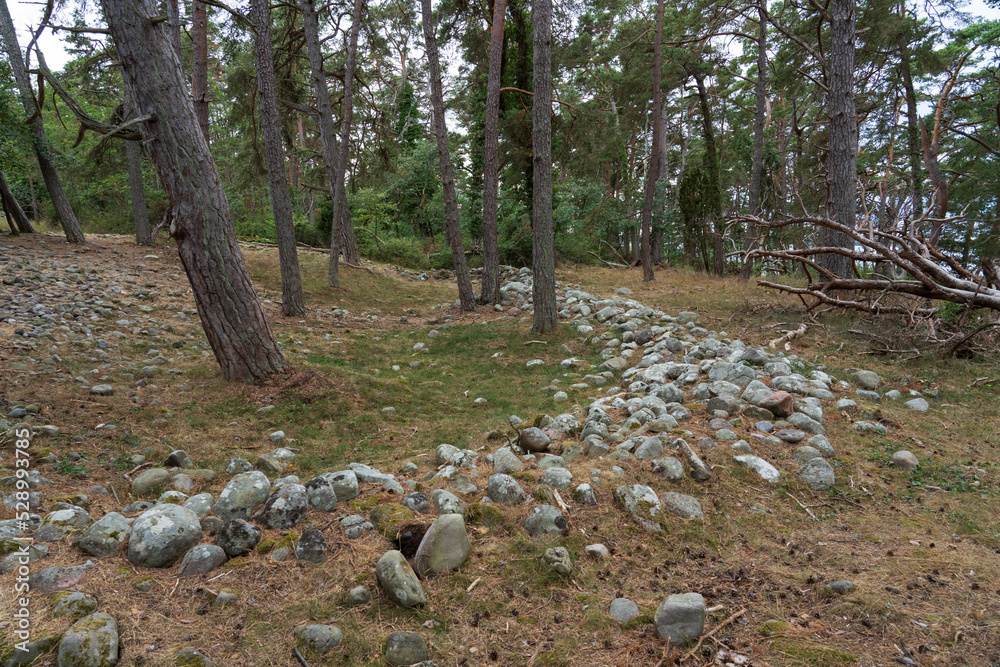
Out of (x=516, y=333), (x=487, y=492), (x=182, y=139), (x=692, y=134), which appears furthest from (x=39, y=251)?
(x=692, y=134)

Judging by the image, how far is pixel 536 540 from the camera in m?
2.55

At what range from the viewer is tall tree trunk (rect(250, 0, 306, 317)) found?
805 centimetres

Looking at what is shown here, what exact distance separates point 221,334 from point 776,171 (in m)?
17.7

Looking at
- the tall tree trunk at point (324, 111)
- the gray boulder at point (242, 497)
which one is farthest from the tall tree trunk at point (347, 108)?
the gray boulder at point (242, 497)

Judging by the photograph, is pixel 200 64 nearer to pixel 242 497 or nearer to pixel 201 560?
pixel 242 497

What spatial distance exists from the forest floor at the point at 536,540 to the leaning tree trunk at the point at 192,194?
1.46 ft

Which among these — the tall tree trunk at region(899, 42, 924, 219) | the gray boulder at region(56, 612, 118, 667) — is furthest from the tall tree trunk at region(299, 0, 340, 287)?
the tall tree trunk at region(899, 42, 924, 219)

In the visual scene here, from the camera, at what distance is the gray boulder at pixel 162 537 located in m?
2.19

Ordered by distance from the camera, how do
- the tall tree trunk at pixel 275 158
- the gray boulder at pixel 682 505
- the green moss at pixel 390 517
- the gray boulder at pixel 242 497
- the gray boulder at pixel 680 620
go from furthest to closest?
1. the tall tree trunk at pixel 275 158
2. the gray boulder at pixel 682 505
3. the gray boulder at pixel 242 497
4. the green moss at pixel 390 517
5. the gray boulder at pixel 680 620

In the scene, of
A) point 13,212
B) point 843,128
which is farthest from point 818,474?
point 13,212

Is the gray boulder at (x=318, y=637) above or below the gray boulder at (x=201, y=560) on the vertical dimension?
below

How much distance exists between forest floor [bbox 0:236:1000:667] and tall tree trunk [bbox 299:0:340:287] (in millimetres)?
5569

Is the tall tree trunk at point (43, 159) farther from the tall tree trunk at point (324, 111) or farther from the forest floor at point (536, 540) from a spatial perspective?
the forest floor at point (536, 540)

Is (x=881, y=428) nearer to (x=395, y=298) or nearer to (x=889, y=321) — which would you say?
(x=889, y=321)
